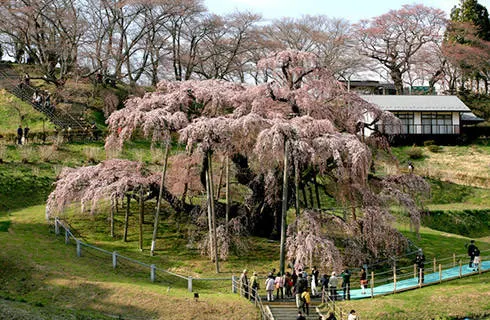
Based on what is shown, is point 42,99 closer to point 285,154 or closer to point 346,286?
point 285,154

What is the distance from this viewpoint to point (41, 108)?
162 ft

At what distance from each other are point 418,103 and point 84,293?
143 ft

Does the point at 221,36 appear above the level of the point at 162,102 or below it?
above

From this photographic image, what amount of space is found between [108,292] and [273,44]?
44.5 m

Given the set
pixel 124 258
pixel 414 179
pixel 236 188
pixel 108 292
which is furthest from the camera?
pixel 236 188

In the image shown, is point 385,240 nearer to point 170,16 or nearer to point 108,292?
point 108,292

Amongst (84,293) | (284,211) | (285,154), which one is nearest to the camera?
(84,293)

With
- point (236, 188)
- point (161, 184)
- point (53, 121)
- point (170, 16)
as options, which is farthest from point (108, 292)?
point (170, 16)

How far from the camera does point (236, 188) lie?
3769cm

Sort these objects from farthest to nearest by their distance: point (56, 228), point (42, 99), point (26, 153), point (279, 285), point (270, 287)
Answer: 1. point (42, 99)
2. point (26, 153)
3. point (56, 228)
4. point (279, 285)
5. point (270, 287)

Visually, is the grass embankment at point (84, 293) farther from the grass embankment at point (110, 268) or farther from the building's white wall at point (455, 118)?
the building's white wall at point (455, 118)

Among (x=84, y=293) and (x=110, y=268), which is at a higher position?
(x=110, y=268)

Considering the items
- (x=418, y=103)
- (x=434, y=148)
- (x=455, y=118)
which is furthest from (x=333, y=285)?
(x=455, y=118)

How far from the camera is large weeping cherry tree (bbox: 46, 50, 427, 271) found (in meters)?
27.0
